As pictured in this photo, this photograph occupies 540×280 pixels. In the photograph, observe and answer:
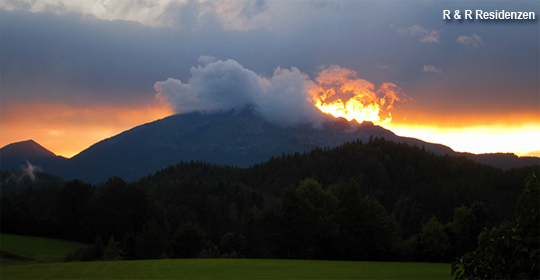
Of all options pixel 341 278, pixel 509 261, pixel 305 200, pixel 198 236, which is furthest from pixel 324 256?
pixel 509 261

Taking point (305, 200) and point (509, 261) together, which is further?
point (305, 200)

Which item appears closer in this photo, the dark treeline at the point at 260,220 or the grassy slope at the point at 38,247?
the dark treeline at the point at 260,220

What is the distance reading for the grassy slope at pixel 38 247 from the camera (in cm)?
7412

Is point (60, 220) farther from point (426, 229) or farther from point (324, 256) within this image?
point (426, 229)

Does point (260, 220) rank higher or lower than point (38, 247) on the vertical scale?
higher

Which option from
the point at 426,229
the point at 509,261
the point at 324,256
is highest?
the point at 509,261

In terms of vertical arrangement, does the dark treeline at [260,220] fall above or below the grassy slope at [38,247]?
above

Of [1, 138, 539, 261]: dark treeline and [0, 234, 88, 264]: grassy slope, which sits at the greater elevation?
[1, 138, 539, 261]: dark treeline

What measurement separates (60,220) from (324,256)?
6385 cm

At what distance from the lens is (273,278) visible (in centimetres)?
3816

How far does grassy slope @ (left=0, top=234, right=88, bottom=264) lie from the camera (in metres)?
74.1

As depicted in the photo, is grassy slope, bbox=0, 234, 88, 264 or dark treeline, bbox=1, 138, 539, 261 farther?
grassy slope, bbox=0, 234, 88, 264

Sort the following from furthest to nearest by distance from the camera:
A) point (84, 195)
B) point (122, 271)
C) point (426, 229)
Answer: point (84, 195), point (426, 229), point (122, 271)

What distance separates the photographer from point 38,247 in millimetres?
83938
